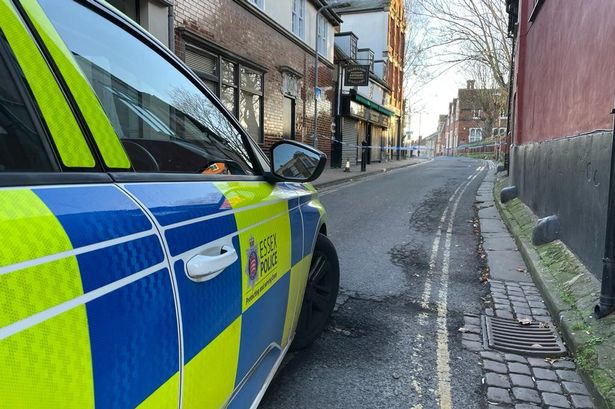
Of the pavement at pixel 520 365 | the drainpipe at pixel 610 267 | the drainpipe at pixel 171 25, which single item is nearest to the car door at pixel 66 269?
the pavement at pixel 520 365

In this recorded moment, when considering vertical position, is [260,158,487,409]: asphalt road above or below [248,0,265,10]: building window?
below

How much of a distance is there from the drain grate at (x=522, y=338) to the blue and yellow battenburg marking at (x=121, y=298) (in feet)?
8.01

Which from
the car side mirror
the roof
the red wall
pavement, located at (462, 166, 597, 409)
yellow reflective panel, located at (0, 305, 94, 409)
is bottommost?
pavement, located at (462, 166, 597, 409)

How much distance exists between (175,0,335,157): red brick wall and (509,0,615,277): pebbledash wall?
25.0 feet

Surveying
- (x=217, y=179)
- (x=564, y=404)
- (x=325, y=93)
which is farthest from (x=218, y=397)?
(x=325, y=93)

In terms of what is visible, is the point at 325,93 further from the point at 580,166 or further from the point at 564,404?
the point at 564,404

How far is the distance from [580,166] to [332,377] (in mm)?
3902

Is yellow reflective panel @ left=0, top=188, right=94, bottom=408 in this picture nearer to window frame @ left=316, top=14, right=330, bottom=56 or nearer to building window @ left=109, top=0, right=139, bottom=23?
building window @ left=109, top=0, right=139, bottom=23

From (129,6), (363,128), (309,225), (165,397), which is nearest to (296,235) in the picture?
(309,225)

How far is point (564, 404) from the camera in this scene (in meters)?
2.78

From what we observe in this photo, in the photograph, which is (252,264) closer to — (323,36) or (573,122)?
(573,122)

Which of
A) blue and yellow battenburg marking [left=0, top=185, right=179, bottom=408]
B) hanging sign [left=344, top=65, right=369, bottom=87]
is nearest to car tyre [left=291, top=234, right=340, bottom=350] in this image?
blue and yellow battenburg marking [left=0, top=185, right=179, bottom=408]

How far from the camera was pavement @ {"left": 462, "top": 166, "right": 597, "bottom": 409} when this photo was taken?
2831mm

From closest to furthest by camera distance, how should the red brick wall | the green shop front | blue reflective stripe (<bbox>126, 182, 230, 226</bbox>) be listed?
blue reflective stripe (<bbox>126, 182, 230, 226</bbox>) < the red brick wall < the green shop front
